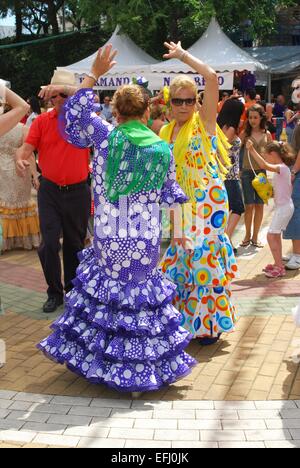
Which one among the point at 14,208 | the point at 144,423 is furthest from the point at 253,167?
the point at 144,423

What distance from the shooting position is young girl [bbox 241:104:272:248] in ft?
25.3

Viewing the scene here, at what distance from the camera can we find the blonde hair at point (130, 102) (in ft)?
12.4

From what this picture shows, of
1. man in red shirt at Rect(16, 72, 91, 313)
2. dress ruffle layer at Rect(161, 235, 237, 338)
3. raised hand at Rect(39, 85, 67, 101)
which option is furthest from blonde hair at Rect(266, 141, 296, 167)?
raised hand at Rect(39, 85, 67, 101)

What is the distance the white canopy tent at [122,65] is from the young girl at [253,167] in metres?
7.23

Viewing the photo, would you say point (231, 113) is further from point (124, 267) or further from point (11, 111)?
point (124, 267)

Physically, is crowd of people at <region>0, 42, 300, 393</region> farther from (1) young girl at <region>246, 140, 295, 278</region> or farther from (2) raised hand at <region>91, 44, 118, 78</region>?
(1) young girl at <region>246, 140, 295, 278</region>

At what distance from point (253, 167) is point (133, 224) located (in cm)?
434

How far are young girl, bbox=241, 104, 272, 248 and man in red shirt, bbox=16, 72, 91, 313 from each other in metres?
2.80

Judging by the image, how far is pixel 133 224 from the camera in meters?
3.88

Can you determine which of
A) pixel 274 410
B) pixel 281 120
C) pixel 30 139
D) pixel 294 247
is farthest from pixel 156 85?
pixel 274 410

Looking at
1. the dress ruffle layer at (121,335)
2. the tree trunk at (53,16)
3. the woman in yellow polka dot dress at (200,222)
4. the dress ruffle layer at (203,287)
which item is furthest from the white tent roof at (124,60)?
the dress ruffle layer at (121,335)

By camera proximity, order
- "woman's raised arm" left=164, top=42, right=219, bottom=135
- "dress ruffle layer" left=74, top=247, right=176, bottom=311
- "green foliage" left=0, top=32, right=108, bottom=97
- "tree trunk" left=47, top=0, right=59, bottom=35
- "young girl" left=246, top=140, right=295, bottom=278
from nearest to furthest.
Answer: "dress ruffle layer" left=74, top=247, right=176, bottom=311
"woman's raised arm" left=164, top=42, right=219, bottom=135
"young girl" left=246, top=140, right=295, bottom=278
"green foliage" left=0, top=32, right=108, bottom=97
"tree trunk" left=47, top=0, right=59, bottom=35

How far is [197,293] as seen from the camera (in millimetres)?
4738
